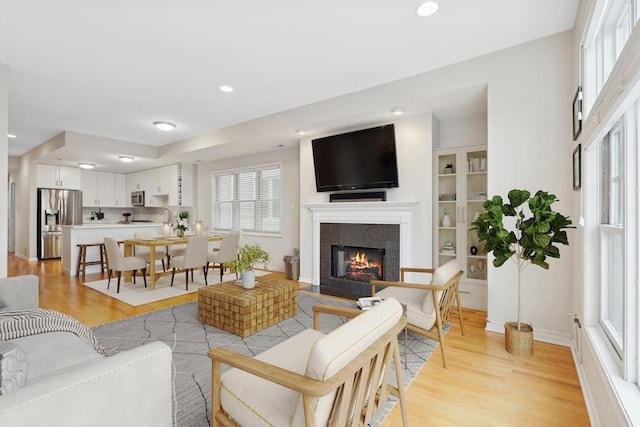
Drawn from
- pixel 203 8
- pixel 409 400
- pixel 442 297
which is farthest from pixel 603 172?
pixel 203 8

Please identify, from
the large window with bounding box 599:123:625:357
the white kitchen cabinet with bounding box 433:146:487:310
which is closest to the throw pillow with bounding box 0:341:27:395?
the large window with bounding box 599:123:625:357

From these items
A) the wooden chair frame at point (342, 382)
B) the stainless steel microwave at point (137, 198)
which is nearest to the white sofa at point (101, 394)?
the wooden chair frame at point (342, 382)

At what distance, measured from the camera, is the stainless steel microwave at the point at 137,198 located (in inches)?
337

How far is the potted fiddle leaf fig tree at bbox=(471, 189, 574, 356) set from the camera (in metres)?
2.33

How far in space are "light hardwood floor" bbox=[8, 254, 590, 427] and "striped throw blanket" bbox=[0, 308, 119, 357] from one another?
1.55m

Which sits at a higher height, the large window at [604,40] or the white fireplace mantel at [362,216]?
the large window at [604,40]

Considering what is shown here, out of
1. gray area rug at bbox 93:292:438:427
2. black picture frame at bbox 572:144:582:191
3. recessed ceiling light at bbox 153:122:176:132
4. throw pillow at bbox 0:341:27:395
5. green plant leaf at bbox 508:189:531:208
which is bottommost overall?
gray area rug at bbox 93:292:438:427

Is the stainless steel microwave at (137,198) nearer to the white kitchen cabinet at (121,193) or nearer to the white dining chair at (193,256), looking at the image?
the white kitchen cabinet at (121,193)

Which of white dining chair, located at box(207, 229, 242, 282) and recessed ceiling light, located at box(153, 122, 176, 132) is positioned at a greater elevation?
recessed ceiling light, located at box(153, 122, 176, 132)

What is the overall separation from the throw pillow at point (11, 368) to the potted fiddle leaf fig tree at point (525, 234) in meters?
2.76

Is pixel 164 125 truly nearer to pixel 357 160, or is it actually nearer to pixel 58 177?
pixel 357 160

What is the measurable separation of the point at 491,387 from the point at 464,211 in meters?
2.38

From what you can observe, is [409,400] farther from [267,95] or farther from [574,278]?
[267,95]

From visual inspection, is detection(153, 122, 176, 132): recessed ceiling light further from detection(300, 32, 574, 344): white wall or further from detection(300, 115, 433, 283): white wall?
detection(300, 32, 574, 344): white wall
